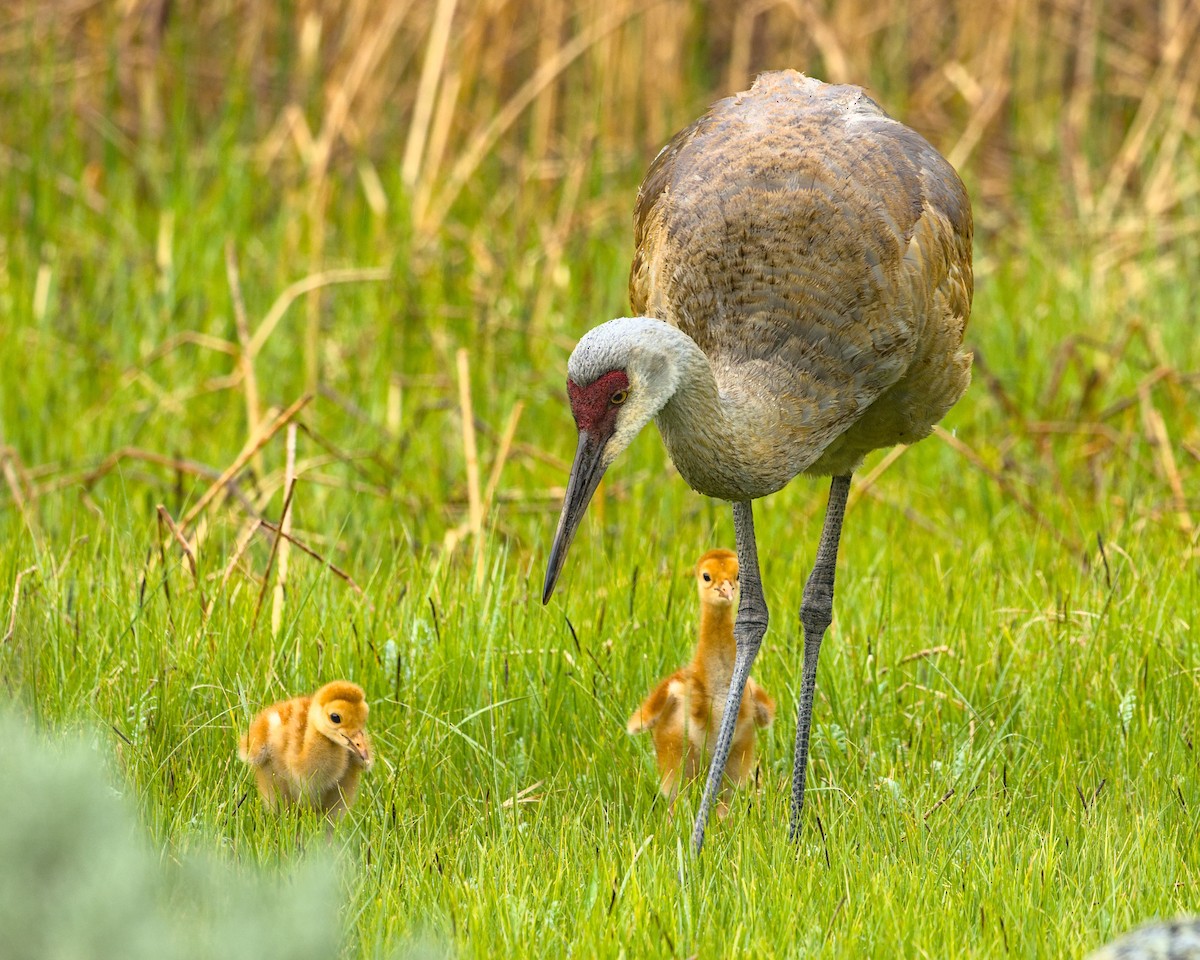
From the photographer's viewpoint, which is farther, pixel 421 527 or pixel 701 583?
pixel 421 527

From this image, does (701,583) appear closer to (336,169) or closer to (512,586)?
(512,586)

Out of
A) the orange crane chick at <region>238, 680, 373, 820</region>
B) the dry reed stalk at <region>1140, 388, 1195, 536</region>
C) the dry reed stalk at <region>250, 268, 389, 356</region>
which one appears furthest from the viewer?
the dry reed stalk at <region>250, 268, 389, 356</region>

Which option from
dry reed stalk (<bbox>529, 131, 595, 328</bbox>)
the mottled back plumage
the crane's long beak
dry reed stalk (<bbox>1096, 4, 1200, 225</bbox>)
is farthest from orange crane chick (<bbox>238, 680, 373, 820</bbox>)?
dry reed stalk (<bbox>1096, 4, 1200, 225</bbox>)

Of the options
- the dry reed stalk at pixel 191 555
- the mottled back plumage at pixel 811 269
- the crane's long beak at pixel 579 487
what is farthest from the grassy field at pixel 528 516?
the mottled back plumage at pixel 811 269

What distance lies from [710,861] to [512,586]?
1.46 meters

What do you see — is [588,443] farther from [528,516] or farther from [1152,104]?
[1152,104]

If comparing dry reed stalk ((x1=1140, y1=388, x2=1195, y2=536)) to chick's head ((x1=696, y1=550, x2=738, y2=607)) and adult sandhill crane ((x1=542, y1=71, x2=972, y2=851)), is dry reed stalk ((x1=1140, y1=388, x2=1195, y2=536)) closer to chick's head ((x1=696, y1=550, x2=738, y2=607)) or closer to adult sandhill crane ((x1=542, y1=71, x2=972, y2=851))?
adult sandhill crane ((x1=542, y1=71, x2=972, y2=851))

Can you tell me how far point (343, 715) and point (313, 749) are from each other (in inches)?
4.1

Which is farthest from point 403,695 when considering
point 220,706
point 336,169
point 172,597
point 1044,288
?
point 336,169

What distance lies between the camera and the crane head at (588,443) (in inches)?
145

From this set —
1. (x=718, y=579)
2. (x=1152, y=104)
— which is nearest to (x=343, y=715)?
(x=718, y=579)

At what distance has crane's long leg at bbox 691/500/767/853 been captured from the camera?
420 cm

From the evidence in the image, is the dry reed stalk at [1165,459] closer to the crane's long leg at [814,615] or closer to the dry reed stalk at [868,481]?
the dry reed stalk at [868,481]

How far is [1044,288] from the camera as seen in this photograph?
8.23m
